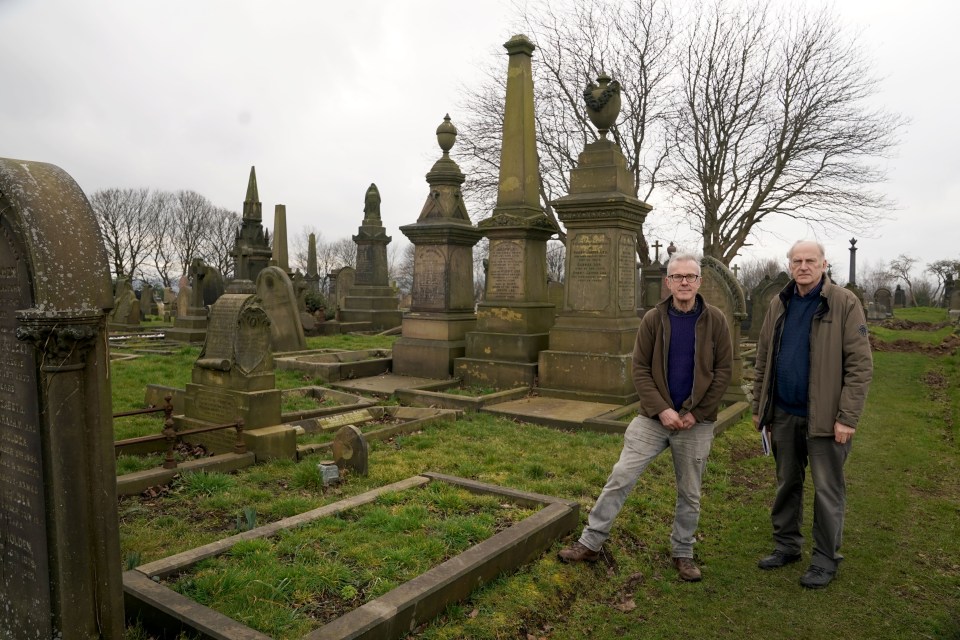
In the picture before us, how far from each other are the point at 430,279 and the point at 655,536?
752 cm

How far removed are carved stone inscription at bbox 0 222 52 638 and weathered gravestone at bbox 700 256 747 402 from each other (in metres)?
8.93

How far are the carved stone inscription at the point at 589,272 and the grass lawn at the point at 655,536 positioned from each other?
2629mm

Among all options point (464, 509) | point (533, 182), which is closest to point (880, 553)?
point (464, 509)

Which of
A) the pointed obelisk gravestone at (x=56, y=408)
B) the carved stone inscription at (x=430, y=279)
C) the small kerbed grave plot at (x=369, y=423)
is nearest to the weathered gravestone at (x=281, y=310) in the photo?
the carved stone inscription at (x=430, y=279)

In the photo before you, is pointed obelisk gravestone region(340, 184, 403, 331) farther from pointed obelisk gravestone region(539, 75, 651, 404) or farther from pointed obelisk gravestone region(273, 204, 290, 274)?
pointed obelisk gravestone region(539, 75, 651, 404)

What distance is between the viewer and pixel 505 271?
10.5 m

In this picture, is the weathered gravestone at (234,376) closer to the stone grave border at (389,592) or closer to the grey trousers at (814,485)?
the stone grave border at (389,592)

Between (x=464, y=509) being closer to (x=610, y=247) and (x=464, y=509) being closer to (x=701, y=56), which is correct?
(x=610, y=247)

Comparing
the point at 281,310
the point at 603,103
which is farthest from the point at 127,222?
the point at 603,103

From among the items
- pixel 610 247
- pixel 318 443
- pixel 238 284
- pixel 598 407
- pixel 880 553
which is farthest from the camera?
pixel 238 284

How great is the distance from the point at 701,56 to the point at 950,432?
17.9 meters

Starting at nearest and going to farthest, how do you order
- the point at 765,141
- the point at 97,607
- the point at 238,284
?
the point at 97,607 → the point at 238,284 → the point at 765,141

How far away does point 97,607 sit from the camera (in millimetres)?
2529

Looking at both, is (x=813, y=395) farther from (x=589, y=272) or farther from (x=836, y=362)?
(x=589, y=272)
